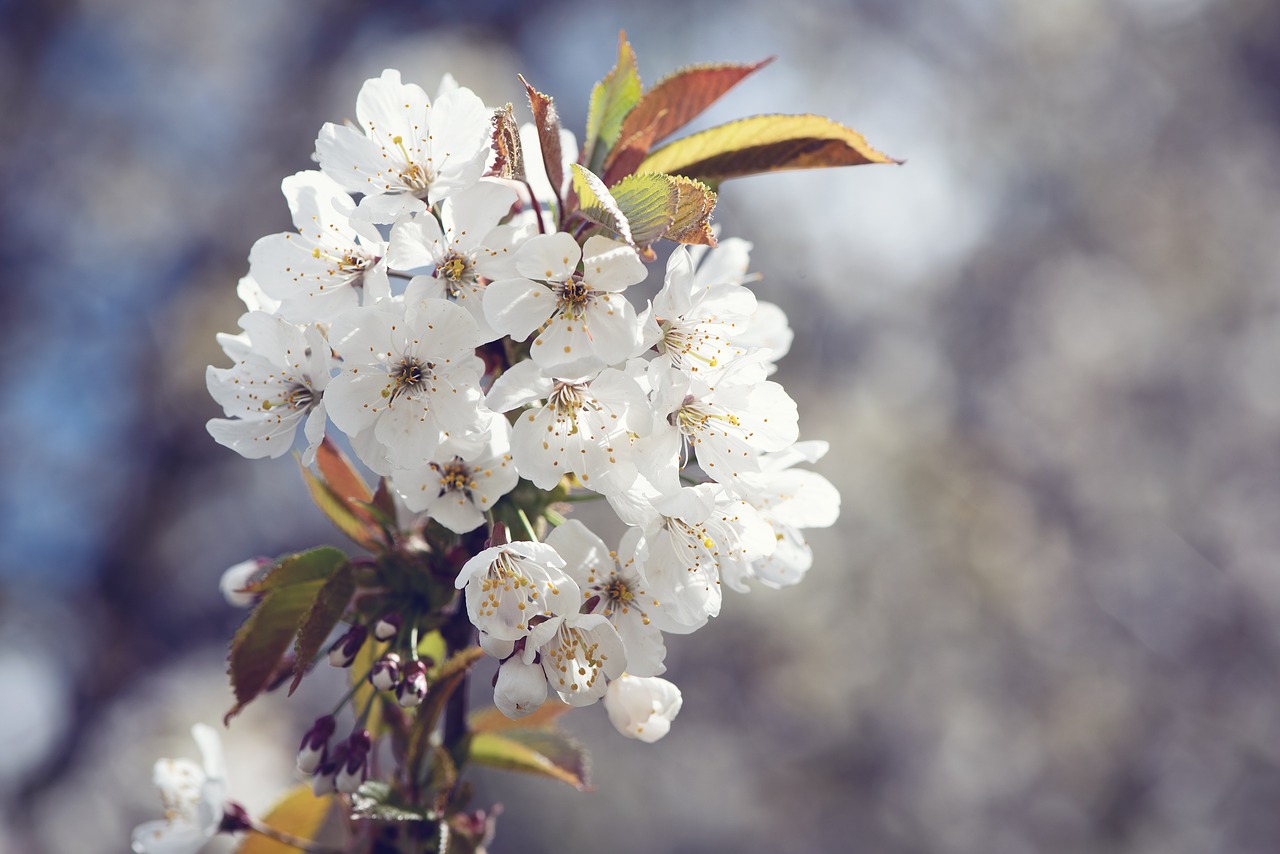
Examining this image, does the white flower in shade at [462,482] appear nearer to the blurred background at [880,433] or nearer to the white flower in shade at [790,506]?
the white flower in shade at [790,506]

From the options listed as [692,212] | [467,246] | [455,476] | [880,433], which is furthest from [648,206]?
[880,433]

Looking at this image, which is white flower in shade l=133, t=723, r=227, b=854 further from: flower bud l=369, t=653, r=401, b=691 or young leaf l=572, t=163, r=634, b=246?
young leaf l=572, t=163, r=634, b=246

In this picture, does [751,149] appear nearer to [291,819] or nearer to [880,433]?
[291,819]

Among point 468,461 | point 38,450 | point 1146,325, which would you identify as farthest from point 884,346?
point 468,461

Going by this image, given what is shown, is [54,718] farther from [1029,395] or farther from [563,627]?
[1029,395]

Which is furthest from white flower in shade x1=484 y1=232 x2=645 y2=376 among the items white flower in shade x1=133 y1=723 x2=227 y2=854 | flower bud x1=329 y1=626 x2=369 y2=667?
white flower in shade x1=133 y1=723 x2=227 y2=854

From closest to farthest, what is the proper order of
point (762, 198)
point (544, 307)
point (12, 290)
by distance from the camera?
1. point (544, 307)
2. point (12, 290)
3. point (762, 198)

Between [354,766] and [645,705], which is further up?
[645,705]
